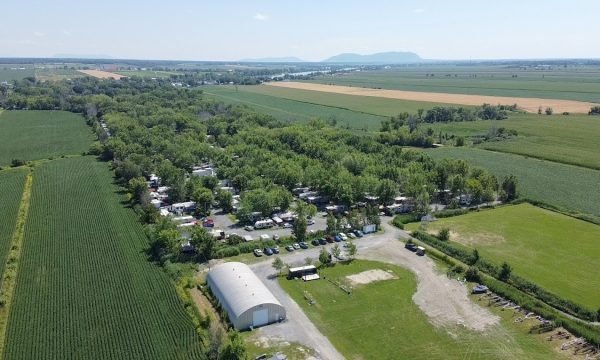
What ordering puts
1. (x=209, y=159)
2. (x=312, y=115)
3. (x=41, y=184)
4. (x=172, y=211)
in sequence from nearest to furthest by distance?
1. (x=172, y=211)
2. (x=41, y=184)
3. (x=209, y=159)
4. (x=312, y=115)

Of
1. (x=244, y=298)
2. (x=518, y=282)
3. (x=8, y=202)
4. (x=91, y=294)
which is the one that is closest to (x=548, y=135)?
(x=518, y=282)

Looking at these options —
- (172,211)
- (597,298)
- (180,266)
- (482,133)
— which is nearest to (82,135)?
(172,211)

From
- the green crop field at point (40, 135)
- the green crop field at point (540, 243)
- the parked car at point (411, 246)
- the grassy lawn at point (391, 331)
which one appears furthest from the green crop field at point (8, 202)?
the green crop field at point (540, 243)

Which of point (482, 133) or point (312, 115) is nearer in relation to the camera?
point (482, 133)

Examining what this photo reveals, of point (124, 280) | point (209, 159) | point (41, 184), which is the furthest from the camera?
point (209, 159)

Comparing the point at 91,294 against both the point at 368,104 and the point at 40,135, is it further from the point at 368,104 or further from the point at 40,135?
the point at 368,104

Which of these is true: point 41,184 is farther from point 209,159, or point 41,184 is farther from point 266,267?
point 266,267
